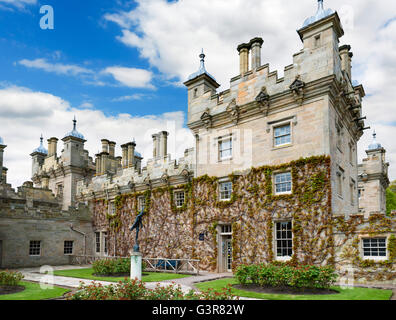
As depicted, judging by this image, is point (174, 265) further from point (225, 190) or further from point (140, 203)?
point (140, 203)

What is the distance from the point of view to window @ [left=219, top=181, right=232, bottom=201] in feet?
66.0

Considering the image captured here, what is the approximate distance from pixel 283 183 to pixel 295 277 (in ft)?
20.4

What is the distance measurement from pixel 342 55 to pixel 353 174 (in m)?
7.21

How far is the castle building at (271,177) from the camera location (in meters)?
15.7

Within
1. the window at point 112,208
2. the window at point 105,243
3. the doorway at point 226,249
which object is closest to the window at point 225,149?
the doorway at point 226,249

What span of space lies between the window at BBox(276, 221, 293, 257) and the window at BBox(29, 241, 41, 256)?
1763 cm

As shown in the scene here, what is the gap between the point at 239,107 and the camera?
19.9 m

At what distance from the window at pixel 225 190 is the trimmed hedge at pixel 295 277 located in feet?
23.1

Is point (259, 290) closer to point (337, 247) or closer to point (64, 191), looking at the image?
point (337, 247)

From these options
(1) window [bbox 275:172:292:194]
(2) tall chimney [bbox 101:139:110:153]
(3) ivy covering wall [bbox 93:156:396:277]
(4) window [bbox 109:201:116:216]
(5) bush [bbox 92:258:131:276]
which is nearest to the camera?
(3) ivy covering wall [bbox 93:156:396:277]

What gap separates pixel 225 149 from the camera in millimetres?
20766

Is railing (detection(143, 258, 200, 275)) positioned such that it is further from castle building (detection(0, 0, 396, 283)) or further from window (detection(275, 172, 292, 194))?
window (detection(275, 172, 292, 194))

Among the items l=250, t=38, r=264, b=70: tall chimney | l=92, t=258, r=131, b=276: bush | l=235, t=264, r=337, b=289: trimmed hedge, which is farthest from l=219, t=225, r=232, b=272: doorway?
l=250, t=38, r=264, b=70: tall chimney
